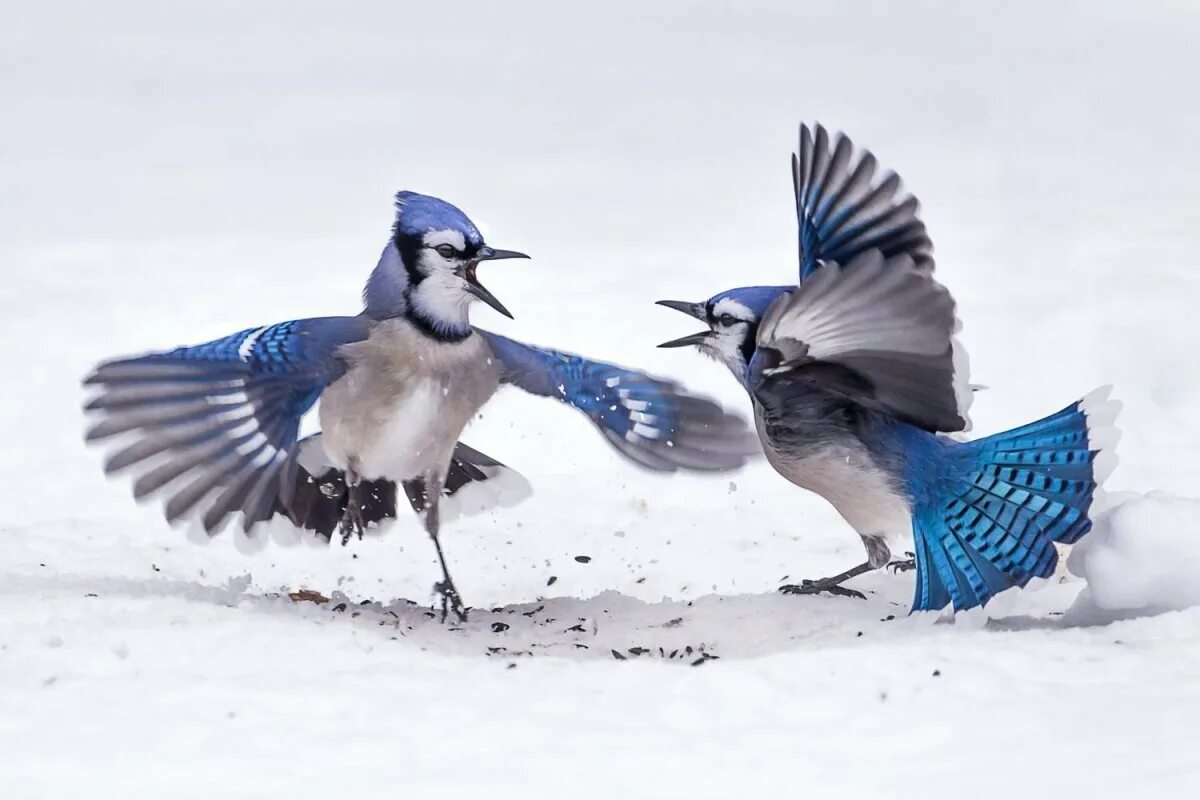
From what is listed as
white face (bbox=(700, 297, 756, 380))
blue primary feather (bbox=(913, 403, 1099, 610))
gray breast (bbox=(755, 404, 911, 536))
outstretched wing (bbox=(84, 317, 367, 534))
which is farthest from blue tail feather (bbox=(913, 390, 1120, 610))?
outstretched wing (bbox=(84, 317, 367, 534))

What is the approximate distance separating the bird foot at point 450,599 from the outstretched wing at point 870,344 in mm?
1212

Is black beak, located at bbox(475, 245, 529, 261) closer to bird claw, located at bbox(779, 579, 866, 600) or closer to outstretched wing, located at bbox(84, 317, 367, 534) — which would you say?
outstretched wing, located at bbox(84, 317, 367, 534)

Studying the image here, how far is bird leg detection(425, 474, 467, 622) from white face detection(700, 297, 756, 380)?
96 centimetres

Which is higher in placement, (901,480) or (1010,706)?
(901,480)

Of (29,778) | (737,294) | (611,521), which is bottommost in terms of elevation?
(29,778)

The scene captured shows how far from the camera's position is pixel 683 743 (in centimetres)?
370

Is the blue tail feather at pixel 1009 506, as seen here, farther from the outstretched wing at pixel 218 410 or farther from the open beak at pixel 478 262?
the outstretched wing at pixel 218 410

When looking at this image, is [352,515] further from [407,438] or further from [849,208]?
[849,208]

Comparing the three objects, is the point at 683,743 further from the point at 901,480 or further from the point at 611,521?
the point at 611,521

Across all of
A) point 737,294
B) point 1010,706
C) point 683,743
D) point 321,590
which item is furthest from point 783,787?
point 321,590

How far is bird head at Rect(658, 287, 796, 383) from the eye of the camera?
5004 millimetres

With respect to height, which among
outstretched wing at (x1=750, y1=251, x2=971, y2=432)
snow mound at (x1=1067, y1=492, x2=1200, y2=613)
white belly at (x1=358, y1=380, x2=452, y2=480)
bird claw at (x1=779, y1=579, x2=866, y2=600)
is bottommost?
bird claw at (x1=779, y1=579, x2=866, y2=600)

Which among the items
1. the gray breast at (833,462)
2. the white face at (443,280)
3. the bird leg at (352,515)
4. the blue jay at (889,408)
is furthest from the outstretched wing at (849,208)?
the bird leg at (352,515)

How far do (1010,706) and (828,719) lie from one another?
44 cm
